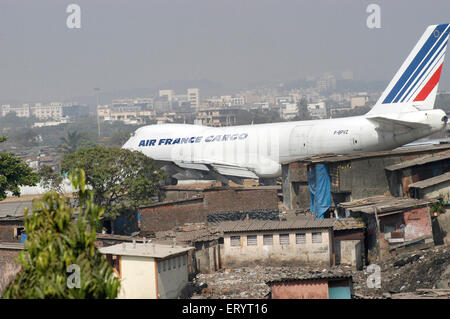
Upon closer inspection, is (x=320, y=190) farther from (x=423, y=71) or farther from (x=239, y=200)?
(x=423, y=71)

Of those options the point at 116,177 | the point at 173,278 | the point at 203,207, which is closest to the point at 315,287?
the point at 173,278

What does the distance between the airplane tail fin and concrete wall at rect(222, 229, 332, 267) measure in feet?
71.9

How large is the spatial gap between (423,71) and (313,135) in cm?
879

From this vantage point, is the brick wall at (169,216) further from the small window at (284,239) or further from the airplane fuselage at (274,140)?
the airplane fuselage at (274,140)

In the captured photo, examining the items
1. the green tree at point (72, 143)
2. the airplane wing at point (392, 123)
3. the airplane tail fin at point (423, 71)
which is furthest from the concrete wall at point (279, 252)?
the green tree at point (72, 143)

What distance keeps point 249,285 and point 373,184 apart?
14766 mm

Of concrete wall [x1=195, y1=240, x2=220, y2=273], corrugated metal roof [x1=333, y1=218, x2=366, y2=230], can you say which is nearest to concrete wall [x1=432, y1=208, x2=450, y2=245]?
corrugated metal roof [x1=333, y1=218, x2=366, y2=230]

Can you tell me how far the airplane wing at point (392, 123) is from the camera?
52.7m

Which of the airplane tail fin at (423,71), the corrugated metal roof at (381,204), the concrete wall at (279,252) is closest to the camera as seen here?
the concrete wall at (279,252)

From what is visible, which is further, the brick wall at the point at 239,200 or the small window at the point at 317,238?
the brick wall at the point at 239,200

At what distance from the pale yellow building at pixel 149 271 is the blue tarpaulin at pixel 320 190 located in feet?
53.2

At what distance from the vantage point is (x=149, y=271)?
1211 inches

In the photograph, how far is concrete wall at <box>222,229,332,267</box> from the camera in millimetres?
36938
